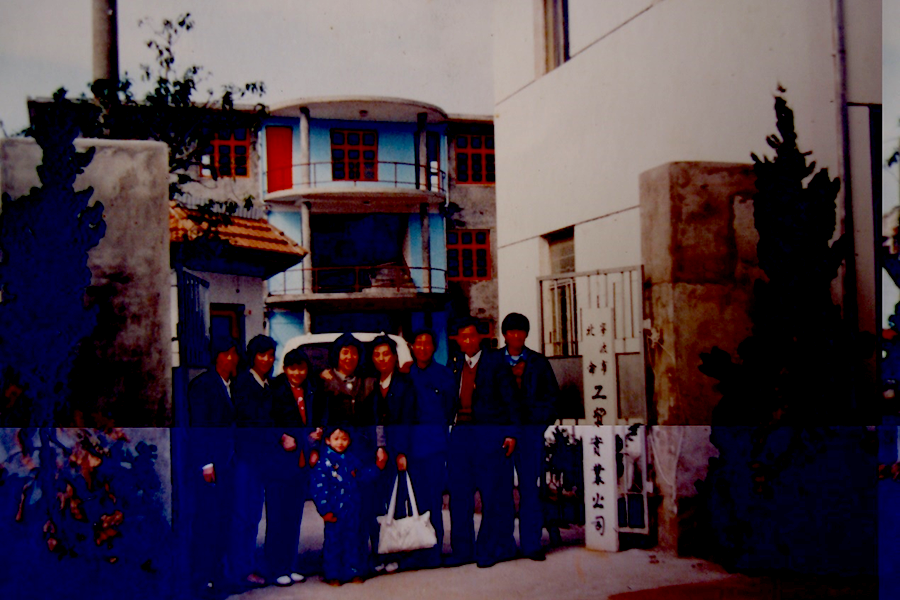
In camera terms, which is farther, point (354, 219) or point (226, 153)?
point (226, 153)

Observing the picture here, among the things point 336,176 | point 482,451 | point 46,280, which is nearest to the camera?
point 46,280

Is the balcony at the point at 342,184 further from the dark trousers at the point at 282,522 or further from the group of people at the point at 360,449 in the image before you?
the dark trousers at the point at 282,522

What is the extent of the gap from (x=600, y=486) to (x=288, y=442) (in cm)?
186

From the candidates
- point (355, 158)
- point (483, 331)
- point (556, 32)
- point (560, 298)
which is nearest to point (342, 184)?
point (355, 158)

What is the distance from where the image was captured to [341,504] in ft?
16.4

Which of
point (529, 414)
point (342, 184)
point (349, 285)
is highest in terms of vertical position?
point (342, 184)

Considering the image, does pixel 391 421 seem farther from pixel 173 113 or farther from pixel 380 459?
pixel 173 113

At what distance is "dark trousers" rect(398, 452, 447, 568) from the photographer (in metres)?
5.18

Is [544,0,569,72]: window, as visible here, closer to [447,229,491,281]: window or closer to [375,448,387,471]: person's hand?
[447,229,491,281]: window

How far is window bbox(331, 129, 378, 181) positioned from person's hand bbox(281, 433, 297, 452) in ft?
4.76

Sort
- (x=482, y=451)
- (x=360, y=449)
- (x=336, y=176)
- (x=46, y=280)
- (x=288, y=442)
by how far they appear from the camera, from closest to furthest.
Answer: (x=46, y=280), (x=336, y=176), (x=288, y=442), (x=360, y=449), (x=482, y=451)

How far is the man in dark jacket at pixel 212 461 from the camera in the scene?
15.8 ft

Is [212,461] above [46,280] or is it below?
→ below

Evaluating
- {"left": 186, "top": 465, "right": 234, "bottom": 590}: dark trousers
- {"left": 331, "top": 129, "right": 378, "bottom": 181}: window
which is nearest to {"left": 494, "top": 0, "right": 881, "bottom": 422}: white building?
{"left": 331, "top": 129, "right": 378, "bottom": 181}: window
